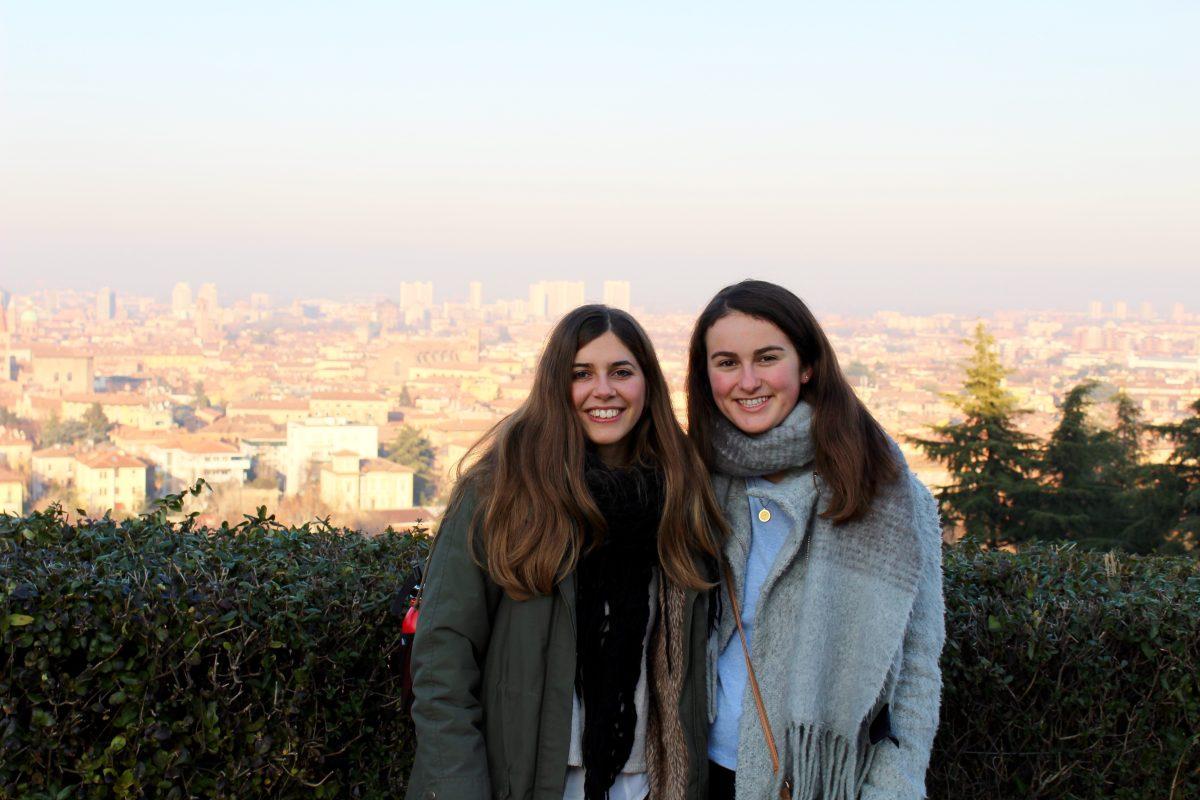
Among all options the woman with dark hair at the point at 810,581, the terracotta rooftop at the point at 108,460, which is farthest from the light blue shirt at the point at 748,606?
the terracotta rooftop at the point at 108,460

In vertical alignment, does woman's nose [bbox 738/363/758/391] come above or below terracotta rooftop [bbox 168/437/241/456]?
above

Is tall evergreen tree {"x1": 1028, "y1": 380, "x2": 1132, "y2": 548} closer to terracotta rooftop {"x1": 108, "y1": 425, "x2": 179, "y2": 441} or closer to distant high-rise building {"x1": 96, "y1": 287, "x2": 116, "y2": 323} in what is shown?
terracotta rooftop {"x1": 108, "y1": 425, "x2": 179, "y2": 441}

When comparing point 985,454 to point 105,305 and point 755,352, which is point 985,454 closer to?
point 755,352

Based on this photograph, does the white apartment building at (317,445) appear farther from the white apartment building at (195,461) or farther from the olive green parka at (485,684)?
the olive green parka at (485,684)

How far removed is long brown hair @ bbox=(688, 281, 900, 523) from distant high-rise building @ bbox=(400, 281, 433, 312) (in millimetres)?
127586

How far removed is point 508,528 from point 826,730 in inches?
28.5

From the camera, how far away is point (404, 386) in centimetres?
9531

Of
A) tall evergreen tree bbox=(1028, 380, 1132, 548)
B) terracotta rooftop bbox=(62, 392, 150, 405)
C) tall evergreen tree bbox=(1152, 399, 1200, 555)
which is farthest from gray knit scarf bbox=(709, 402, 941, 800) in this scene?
terracotta rooftop bbox=(62, 392, 150, 405)

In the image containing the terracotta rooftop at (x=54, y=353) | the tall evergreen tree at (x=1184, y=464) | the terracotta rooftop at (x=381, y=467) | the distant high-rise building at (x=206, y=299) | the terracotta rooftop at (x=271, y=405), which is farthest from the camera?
the distant high-rise building at (x=206, y=299)

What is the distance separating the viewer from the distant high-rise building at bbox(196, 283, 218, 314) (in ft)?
397

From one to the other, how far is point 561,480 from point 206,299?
130449 millimetres

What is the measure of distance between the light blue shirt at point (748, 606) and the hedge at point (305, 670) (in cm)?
71

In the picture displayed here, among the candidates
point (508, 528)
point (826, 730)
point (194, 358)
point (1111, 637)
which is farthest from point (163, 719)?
point (194, 358)

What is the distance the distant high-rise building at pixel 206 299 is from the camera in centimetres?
12106
